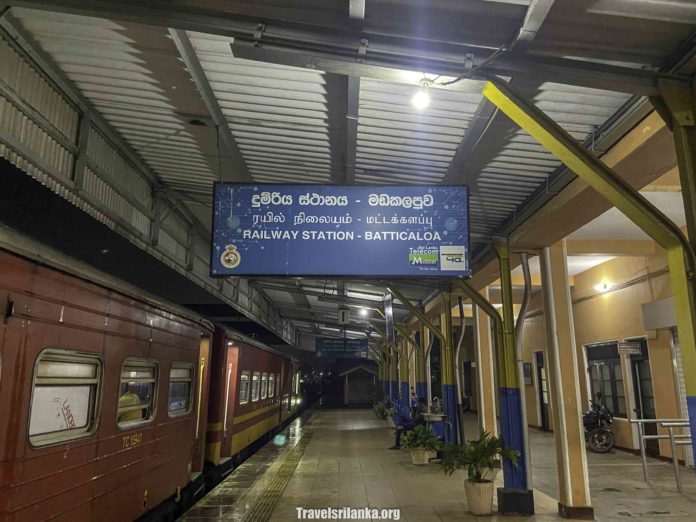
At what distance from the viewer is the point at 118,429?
156 inches

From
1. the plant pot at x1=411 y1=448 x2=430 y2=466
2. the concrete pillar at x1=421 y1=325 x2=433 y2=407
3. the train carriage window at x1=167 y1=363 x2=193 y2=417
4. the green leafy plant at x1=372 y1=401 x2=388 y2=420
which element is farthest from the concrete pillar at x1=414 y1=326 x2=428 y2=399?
the train carriage window at x1=167 y1=363 x2=193 y2=417

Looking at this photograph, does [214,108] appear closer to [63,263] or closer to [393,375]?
[63,263]

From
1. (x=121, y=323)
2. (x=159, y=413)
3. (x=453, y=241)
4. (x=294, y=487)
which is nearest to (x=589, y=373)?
(x=294, y=487)

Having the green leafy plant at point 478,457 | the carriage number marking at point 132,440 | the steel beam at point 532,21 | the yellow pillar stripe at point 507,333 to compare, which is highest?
the steel beam at point 532,21

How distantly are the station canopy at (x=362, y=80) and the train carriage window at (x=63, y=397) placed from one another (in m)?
2.06

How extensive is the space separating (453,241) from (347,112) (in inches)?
55.5

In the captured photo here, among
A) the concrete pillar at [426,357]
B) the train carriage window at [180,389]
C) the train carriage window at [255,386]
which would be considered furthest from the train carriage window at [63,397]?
the concrete pillar at [426,357]

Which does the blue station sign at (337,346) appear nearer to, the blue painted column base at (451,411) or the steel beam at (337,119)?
the blue painted column base at (451,411)

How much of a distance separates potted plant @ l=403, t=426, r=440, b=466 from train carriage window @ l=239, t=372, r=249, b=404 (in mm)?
2990

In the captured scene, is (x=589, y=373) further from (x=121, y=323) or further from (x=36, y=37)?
(x=36, y=37)

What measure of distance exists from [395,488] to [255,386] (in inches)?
174

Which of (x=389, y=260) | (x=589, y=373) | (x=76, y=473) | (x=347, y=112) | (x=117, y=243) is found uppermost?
(x=347, y=112)

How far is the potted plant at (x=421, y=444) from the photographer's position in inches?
328

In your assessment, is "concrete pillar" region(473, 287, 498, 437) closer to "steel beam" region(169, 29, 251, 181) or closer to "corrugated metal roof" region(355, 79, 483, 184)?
"corrugated metal roof" region(355, 79, 483, 184)
